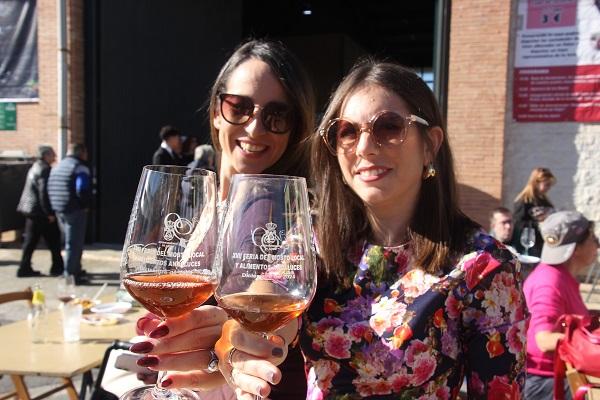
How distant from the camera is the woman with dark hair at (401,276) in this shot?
55.7 inches

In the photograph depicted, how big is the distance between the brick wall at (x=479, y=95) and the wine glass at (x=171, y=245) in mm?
7267

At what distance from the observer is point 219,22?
12.1 metres

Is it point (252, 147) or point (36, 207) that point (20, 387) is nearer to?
point (252, 147)

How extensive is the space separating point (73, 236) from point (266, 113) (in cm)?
671

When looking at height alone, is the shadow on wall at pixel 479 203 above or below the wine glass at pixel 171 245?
below

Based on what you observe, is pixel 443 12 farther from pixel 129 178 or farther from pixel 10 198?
pixel 10 198

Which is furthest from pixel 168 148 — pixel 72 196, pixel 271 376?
pixel 271 376

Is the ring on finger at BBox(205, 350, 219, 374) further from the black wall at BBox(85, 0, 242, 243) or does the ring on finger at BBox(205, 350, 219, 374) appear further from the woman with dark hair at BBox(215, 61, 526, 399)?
the black wall at BBox(85, 0, 242, 243)

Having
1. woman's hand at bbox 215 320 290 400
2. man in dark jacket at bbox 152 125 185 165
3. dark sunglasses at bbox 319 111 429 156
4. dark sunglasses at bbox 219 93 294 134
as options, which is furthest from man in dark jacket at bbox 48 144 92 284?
woman's hand at bbox 215 320 290 400

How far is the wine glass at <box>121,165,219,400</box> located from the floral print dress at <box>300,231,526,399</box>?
1.93 feet

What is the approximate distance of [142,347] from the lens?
1.01 metres

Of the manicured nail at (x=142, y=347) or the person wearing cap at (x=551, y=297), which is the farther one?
the person wearing cap at (x=551, y=297)

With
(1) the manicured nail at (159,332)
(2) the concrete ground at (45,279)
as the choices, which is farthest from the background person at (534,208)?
(1) the manicured nail at (159,332)

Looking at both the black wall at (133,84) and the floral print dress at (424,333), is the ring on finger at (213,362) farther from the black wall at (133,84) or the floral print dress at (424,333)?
the black wall at (133,84)
